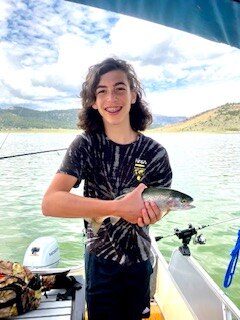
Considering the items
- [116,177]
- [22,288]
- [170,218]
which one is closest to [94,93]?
[116,177]

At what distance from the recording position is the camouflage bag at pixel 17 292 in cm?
214

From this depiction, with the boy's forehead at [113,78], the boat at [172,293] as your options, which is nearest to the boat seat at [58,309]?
the boat at [172,293]

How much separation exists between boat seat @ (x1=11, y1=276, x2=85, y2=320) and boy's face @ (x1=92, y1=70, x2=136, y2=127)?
1.16 meters

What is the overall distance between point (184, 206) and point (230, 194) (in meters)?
18.2

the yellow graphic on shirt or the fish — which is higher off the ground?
the yellow graphic on shirt

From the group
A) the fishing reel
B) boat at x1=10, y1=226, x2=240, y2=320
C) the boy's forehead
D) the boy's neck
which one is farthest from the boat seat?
the fishing reel

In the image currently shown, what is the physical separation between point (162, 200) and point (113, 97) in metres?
0.64

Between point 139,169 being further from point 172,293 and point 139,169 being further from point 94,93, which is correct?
point 172,293

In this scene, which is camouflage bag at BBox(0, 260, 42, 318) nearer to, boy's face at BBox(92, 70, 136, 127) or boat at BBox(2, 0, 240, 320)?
boat at BBox(2, 0, 240, 320)

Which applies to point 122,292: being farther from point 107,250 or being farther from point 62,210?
point 62,210

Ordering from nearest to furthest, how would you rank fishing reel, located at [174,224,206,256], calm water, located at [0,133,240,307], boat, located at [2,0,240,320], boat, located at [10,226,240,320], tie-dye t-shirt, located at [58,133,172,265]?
boat, located at [2,0,240,320], tie-dye t-shirt, located at [58,133,172,265], boat, located at [10,226,240,320], fishing reel, located at [174,224,206,256], calm water, located at [0,133,240,307]

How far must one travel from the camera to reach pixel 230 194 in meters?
19.3

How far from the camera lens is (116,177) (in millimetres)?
2016

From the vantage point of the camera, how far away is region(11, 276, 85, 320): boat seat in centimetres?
216
